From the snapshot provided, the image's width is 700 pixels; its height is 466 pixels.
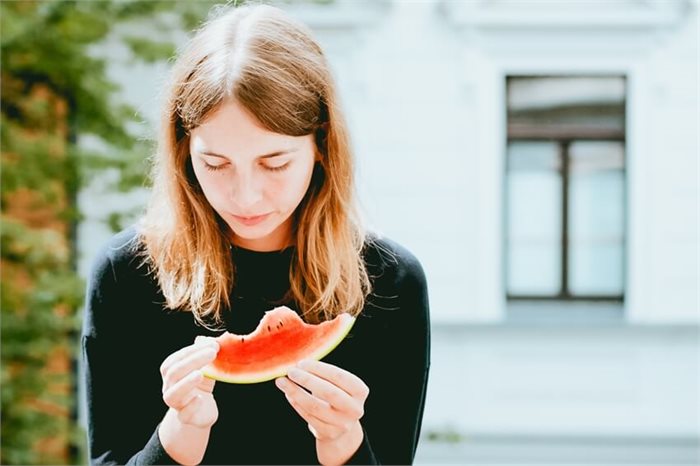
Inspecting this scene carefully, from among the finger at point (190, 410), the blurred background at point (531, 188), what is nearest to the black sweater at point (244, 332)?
the finger at point (190, 410)

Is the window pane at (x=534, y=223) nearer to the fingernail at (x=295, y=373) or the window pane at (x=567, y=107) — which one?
the window pane at (x=567, y=107)

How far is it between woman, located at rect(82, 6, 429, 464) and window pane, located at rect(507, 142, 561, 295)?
352 cm

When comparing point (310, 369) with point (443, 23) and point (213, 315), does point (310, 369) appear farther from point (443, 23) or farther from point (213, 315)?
point (443, 23)

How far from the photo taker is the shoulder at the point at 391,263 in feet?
3.83

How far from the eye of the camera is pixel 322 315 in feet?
3.83

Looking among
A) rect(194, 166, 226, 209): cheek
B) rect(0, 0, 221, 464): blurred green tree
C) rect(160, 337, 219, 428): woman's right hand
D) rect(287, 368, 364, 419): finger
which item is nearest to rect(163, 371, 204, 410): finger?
rect(160, 337, 219, 428): woman's right hand

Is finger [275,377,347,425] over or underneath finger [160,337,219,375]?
underneath

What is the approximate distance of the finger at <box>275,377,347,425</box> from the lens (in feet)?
3.23

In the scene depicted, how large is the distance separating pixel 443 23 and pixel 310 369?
3.63m

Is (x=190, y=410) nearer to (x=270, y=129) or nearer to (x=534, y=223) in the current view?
(x=270, y=129)

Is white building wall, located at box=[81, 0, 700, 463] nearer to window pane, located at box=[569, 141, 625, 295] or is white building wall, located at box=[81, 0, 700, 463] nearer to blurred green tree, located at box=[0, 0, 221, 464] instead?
window pane, located at box=[569, 141, 625, 295]

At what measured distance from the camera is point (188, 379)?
96cm

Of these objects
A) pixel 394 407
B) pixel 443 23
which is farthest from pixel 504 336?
pixel 394 407

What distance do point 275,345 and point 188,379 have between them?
0.17 m
